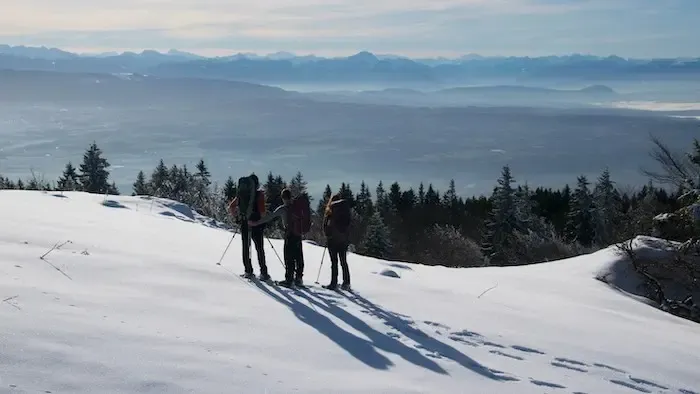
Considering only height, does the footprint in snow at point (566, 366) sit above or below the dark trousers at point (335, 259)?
below

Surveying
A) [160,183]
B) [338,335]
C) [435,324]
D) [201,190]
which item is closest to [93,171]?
[160,183]

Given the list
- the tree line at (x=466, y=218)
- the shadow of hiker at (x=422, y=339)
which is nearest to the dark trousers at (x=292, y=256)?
the shadow of hiker at (x=422, y=339)

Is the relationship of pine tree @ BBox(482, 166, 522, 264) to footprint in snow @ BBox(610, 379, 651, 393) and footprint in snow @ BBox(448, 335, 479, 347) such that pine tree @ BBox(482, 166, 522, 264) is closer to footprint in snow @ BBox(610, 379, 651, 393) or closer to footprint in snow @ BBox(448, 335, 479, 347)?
footprint in snow @ BBox(448, 335, 479, 347)

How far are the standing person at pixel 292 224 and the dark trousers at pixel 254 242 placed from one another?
18 centimetres

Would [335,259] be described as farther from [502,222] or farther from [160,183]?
[160,183]

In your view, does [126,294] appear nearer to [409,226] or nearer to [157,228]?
[157,228]

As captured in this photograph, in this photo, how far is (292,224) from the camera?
426 inches

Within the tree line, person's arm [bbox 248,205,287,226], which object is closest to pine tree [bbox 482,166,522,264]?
the tree line

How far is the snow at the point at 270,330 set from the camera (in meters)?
5.52

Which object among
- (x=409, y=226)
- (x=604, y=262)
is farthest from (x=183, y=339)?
(x=409, y=226)

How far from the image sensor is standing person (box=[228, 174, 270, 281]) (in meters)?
10.9

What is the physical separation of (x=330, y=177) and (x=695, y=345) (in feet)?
506

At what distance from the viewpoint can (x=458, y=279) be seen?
50.9 feet

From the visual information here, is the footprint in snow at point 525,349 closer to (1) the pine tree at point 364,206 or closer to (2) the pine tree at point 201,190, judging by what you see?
(2) the pine tree at point 201,190
